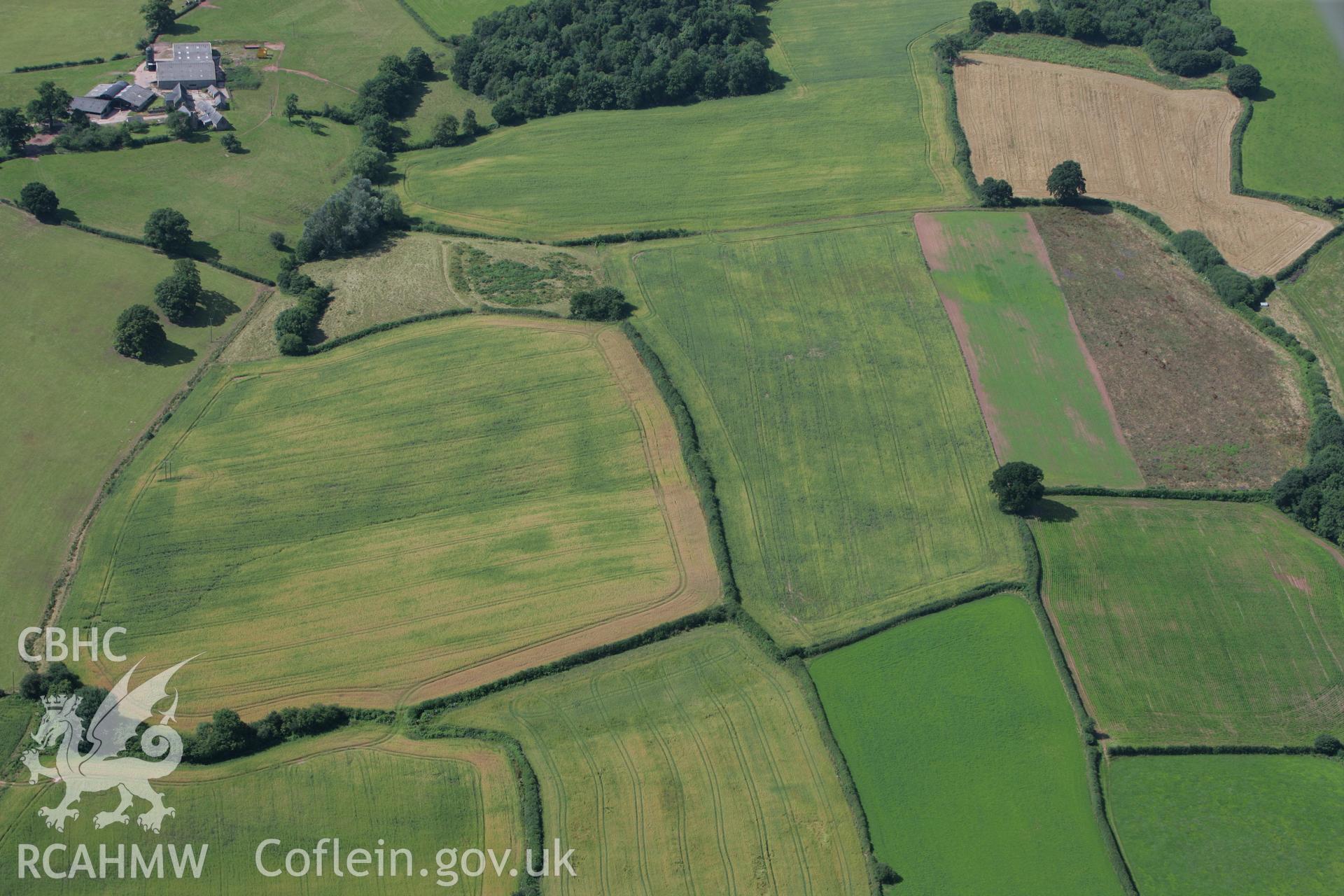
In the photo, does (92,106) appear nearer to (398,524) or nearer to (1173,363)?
(398,524)

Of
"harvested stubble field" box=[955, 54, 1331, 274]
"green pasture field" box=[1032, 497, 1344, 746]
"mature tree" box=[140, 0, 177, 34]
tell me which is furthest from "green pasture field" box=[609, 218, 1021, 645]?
"mature tree" box=[140, 0, 177, 34]

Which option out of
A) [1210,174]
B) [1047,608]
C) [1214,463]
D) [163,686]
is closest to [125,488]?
[163,686]

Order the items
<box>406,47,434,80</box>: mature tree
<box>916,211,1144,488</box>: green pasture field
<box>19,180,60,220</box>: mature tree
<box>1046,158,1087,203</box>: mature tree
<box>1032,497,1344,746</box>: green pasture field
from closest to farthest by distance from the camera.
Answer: <box>1032,497,1344,746</box>: green pasture field → <box>916,211,1144,488</box>: green pasture field → <box>19,180,60,220</box>: mature tree → <box>1046,158,1087,203</box>: mature tree → <box>406,47,434,80</box>: mature tree

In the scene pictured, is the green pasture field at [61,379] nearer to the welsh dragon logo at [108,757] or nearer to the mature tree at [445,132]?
the welsh dragon logo at [108,757]

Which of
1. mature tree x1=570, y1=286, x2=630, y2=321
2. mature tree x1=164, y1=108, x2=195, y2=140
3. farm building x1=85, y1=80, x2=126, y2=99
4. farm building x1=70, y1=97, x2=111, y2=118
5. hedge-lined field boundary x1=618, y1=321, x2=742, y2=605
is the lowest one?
hedge-lined field boundary x1=618, y1=321, x2=742, y2=605

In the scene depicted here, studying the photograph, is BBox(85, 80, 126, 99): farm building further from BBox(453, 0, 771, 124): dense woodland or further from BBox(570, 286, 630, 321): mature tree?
BBox(570, 286, 630, 321): mature tree

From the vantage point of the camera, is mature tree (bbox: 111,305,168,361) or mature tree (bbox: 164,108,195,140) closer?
mature tree (bbox: 111,305,168,361)

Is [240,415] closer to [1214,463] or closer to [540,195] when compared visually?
[540,195]

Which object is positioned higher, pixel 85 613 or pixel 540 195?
pixel 540 195
